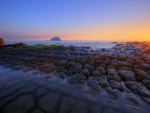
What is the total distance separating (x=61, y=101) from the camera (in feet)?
9.02

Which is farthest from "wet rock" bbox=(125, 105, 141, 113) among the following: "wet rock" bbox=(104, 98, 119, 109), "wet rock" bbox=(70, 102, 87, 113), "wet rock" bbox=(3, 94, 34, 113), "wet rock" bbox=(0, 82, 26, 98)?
"wet rock" bbox=(0, 82, 26, 98)

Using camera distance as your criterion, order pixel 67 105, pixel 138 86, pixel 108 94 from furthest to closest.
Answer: pixel 138 86 < pixel 108 94 < pixel 67 105

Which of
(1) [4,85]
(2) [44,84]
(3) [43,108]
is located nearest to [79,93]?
(3) [43,108]

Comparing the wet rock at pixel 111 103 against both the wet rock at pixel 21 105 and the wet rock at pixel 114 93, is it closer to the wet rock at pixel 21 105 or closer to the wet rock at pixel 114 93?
the wet rock at pixel 114 93

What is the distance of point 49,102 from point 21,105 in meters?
0.81

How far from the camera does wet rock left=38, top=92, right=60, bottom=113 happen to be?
8.03 ft

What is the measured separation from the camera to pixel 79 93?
319 centimetres

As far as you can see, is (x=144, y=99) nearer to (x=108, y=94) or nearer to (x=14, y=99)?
(x=108, y=94)

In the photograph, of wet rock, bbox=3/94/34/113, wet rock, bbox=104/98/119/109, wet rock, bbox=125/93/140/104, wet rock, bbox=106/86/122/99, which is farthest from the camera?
wet rock, bbox=106/86/122/99

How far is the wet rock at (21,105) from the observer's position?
236cm

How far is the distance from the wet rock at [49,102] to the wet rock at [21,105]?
299 mm

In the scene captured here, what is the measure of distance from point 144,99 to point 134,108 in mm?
658

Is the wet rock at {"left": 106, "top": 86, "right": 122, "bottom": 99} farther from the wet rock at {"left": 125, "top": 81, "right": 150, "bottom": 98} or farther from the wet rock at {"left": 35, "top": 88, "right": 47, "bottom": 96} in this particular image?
the wet rock at {"left": 35, "top": 88, "right": 47, "bottom": 96}

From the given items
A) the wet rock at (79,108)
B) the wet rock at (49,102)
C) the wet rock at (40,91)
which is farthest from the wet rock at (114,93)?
the wet rock at (40,91)
